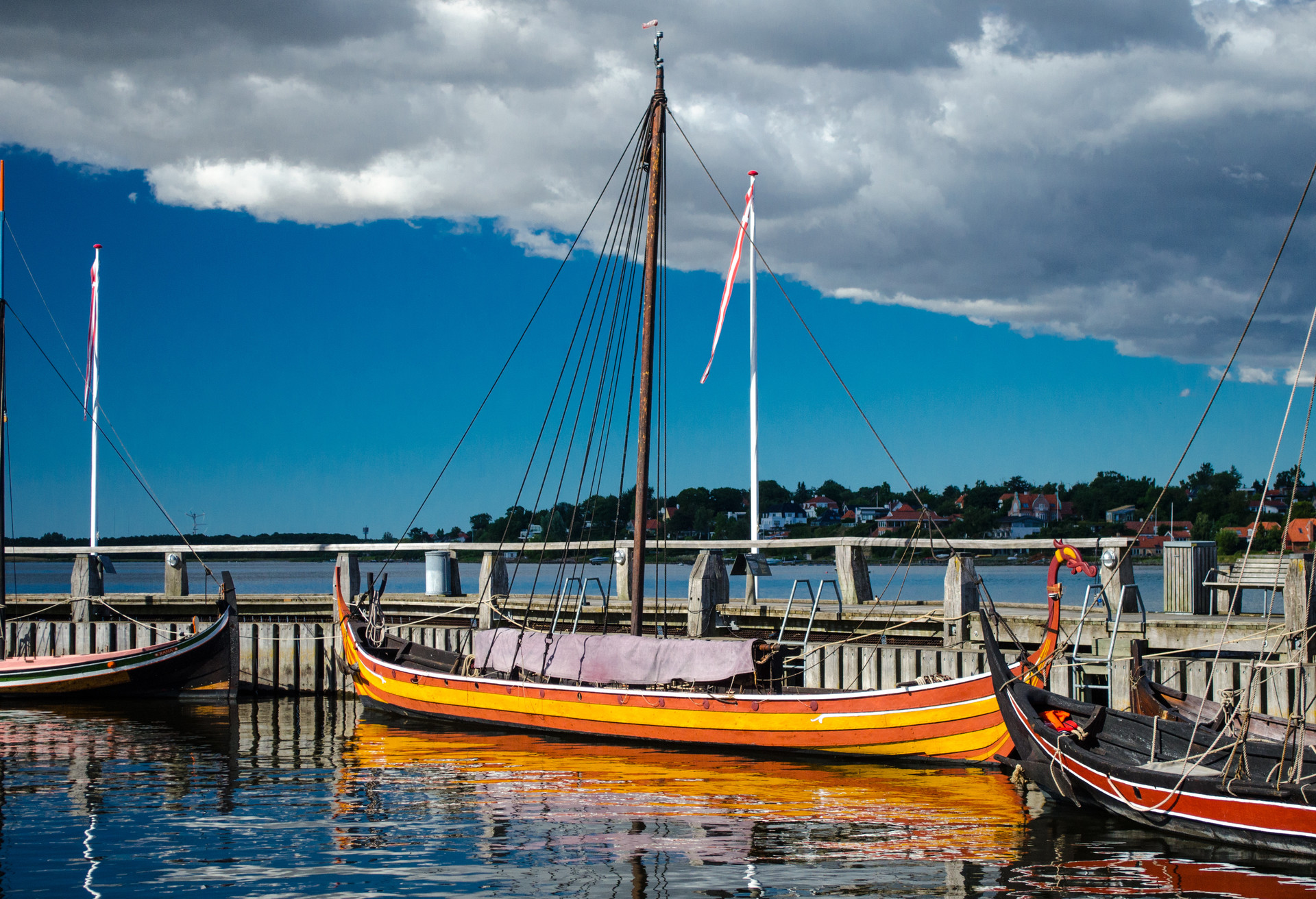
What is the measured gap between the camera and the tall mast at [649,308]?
1883 cm

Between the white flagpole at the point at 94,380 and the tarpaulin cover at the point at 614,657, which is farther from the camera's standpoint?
the white flagpole at the point at 94,380

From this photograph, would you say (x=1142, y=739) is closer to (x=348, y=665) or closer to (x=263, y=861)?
(x=263, y=861)

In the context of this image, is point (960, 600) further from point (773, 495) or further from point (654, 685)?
point (773, 495)

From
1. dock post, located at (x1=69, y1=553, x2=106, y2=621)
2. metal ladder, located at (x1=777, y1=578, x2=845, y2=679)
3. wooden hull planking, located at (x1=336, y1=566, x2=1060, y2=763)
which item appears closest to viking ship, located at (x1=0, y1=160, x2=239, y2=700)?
dock post, located at (x1=69, y1=553, x2=106, y2=621)

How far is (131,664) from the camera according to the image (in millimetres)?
21141

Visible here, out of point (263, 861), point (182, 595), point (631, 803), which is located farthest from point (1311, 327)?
point (182, 595)

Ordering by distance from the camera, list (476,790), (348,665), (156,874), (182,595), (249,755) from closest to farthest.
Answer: (156,874) < (476,790) < (249,755) < (348,665) < (182,595)

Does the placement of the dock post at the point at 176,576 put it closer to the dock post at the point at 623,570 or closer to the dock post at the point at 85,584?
the dock post at the point at 85,584

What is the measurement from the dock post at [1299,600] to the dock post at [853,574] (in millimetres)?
6483

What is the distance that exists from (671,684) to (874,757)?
121 inches

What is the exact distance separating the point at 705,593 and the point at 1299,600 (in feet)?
28.8

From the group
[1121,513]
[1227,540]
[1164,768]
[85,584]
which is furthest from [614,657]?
[1121,513]

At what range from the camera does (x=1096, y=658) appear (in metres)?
14.8

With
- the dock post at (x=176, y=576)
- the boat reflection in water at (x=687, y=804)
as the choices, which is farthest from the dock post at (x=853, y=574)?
the dock post at (x=176, y=576)
